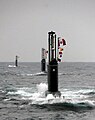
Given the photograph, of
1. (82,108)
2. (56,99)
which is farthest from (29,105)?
(82,108)

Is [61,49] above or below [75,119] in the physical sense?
above

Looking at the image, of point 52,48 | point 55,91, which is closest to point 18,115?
point 55,91

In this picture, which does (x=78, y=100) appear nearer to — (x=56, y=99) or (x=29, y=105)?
(x=56, y=99)

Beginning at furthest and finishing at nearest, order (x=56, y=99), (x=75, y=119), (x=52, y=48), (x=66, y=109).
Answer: (x=52, y=48) → (x=56, y=99) → (x=66, y=109) → (x=75, y=119)

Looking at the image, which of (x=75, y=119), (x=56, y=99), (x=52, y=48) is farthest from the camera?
(x=52, y=48)

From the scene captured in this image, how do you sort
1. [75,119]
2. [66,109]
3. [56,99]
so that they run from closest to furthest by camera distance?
[75,119] → [66,109] → [56,99]

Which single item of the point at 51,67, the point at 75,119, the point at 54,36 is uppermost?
the point at 54,36

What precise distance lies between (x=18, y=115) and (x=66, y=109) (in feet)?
20.3

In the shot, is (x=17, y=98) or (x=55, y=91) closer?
(x=55, y=91)

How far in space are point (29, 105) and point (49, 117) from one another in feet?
22.3

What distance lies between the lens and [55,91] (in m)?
44.0

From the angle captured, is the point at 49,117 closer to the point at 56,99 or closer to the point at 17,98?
the point at 56,99


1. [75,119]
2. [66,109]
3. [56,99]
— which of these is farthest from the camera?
[56,99]

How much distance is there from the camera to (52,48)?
4609cm
